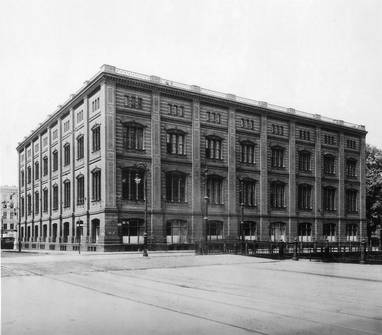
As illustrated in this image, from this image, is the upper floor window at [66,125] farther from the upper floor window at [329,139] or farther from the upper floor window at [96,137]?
the upper floor window at [329,139]

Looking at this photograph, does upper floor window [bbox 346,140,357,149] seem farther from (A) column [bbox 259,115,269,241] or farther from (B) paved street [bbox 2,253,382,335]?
(B) paved street [bbox 2,253,382,335]

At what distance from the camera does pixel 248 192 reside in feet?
190

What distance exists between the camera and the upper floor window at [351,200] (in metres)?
68.4

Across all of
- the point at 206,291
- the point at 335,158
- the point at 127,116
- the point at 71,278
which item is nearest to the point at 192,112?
the point at 127,116

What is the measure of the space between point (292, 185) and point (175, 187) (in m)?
17.3

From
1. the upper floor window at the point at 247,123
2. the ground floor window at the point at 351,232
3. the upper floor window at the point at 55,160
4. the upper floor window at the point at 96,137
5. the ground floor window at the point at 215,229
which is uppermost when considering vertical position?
the upper floor window at the point at 247,123

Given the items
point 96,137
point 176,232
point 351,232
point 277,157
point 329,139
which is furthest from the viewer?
point 351,232

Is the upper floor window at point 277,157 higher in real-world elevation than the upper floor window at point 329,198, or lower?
higher

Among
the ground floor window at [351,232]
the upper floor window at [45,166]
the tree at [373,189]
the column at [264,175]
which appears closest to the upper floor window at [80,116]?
the upper floor window at [45,166]

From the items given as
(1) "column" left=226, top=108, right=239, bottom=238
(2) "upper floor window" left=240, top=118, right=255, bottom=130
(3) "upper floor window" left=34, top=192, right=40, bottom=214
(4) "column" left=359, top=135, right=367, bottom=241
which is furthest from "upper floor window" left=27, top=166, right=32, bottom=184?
(4) "column" left=359, top=135, right=367, bottom=241

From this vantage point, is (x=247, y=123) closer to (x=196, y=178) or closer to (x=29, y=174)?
(x=196, y=178)

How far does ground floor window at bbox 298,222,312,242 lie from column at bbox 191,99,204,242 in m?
15.5

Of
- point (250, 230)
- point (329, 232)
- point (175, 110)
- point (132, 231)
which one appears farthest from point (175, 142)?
point (329, 232)

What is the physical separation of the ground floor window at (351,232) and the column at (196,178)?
24.5 metres
